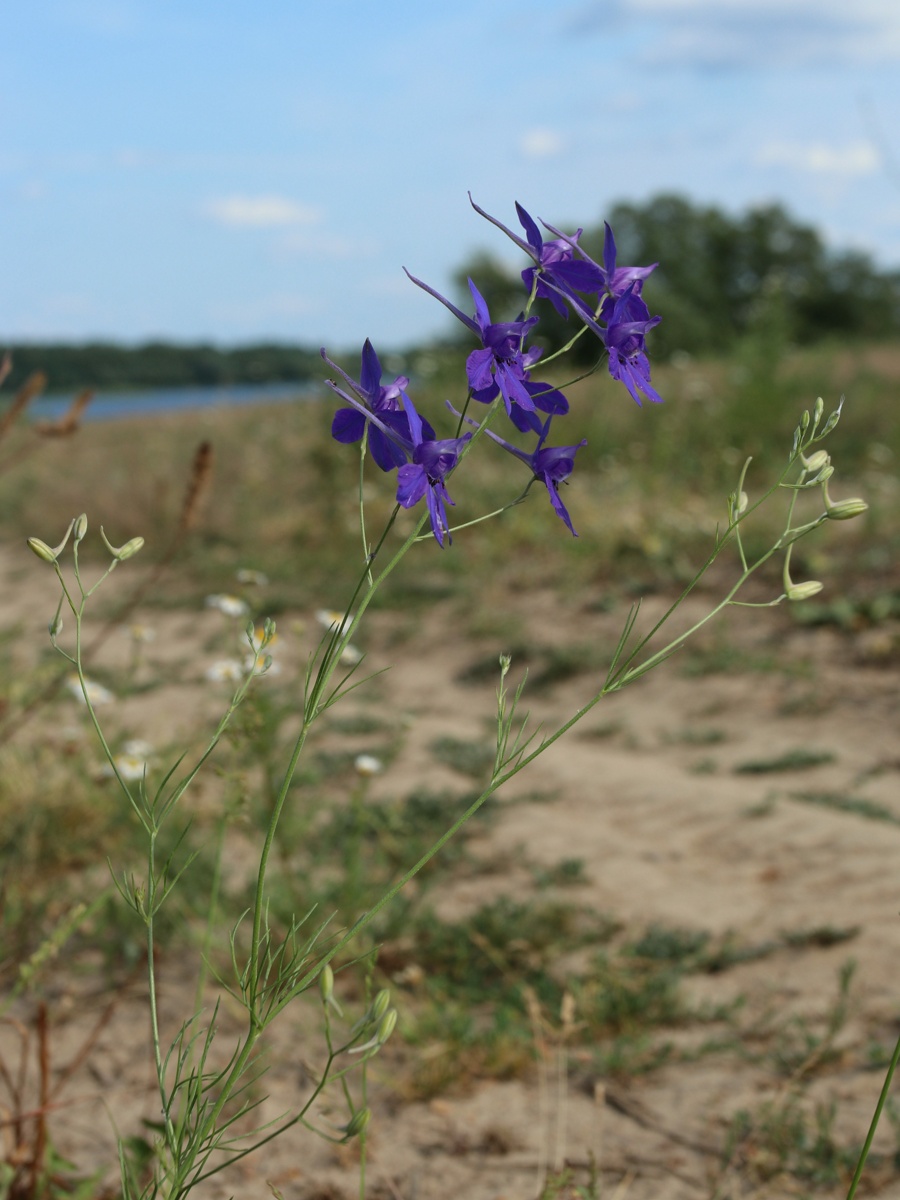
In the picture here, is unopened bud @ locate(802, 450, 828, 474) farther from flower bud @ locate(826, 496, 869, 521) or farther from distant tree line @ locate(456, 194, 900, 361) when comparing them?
distant tree line @ locate(456, 194, 900, 361)

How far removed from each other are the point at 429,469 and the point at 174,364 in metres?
18.8

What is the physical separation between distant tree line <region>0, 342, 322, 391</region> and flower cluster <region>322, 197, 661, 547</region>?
7154mm

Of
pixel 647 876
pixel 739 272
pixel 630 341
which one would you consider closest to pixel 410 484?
pixel 630 341

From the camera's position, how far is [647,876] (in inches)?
132

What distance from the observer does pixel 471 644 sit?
6.00 metres

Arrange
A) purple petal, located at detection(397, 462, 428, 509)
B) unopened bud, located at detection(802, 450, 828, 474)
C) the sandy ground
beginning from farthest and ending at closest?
1. the sandy ground
2. unopened bud, located at detection(802, 450, 828, 474)
3. purple petal, located at detection(397, 462, 428, 509)

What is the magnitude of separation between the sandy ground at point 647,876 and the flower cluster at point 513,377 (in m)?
1.01

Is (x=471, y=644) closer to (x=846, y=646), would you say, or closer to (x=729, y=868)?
(x=846, y=646)

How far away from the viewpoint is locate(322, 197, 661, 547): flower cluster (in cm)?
100

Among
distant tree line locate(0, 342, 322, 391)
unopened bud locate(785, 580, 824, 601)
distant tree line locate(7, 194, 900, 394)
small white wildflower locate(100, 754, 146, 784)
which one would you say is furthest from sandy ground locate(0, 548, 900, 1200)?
distant tree line locate(7, 194, 900, 394)

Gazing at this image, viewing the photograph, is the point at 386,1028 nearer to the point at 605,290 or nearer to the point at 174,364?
the point at 605,290

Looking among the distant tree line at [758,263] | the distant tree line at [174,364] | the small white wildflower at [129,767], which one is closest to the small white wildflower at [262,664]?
the small white wildflower at [129,767]

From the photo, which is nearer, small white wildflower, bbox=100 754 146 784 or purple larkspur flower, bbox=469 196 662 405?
purple larkspur flower, bbox=469 196 662 405

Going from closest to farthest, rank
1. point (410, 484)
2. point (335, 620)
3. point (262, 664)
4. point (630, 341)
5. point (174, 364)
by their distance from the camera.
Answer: point (410, 484), point (630, 341), point (335, 620), point (262, 664), point (174, 364)
